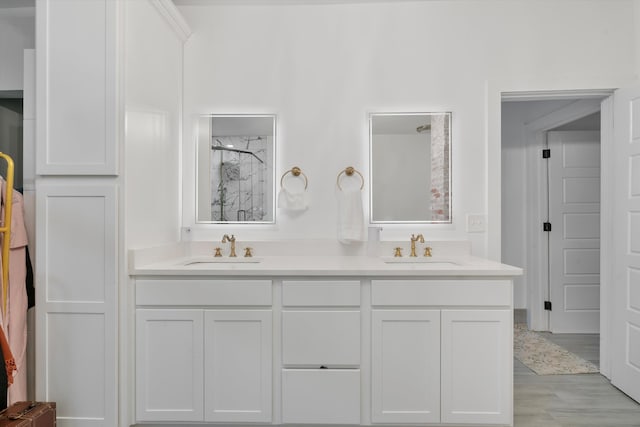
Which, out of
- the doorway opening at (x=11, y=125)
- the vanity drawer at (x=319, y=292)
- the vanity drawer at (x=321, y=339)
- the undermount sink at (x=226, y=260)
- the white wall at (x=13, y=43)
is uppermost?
the white wall at (x=13, y=43)

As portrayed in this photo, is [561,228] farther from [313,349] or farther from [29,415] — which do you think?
[29,415]

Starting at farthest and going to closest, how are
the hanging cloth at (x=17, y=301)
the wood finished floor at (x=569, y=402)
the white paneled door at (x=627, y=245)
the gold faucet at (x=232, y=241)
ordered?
the gold faucet at (x=232, y=241), the white paneled door at (x=627, y=245), the wood finished floor at (x=569, y=402), the hanging cloth at (x=17, y=301)

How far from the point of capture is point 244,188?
8.23 feet

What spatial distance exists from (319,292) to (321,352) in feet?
0.97

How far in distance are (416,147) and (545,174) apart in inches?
75.0

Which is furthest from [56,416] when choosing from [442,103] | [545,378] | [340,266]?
[545,378]

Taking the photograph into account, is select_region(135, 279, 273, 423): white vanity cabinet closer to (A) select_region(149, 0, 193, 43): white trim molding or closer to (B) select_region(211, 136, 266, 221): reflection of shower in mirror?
Result: (B) select_region(211, 136, 266, 221): reflection of shower in mirror

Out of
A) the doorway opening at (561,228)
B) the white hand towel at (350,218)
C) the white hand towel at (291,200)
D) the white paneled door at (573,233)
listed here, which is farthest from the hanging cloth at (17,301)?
the white paneled door at (573,233)

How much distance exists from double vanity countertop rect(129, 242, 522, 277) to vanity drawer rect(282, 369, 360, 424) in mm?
515

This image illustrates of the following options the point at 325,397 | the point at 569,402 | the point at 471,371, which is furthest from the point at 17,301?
the point at 569,402

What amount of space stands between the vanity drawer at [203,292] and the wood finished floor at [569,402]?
161cm

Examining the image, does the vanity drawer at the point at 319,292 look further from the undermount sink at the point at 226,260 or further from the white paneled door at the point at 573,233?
the white paneled door at the point at 573,233

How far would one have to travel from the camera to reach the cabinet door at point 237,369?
1839mm

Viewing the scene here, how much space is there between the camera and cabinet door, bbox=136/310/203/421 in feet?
6.02
